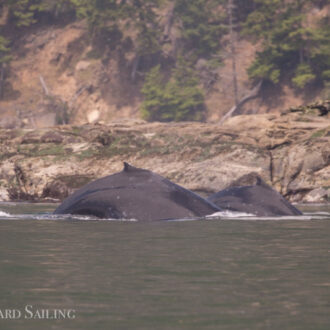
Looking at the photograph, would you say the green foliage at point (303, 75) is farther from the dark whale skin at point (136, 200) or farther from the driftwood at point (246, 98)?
the dark whale skin at point (136, 200)

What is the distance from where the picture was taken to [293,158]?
931 inches

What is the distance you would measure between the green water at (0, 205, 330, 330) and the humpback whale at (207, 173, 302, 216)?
12.8ft

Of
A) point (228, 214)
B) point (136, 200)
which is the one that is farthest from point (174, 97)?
point (136, 200)

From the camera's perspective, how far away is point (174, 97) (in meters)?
57.6

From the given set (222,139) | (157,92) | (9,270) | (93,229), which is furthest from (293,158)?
(157,92)

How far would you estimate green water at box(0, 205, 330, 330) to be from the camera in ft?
12.1

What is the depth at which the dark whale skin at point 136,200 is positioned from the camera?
1152 cm

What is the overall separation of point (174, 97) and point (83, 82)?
12.7 meters

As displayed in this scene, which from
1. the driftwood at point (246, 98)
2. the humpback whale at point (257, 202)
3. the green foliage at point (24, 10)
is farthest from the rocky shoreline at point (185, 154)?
the green foliage at point (24, 10)

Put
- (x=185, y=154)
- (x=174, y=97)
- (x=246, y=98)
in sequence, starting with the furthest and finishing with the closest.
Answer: (x=246, y=98) → (x=174, y=97) → (x=185, y=154)

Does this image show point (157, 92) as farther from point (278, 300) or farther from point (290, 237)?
point (278, 300)

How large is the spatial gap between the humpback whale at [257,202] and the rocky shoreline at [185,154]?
8.39 metres

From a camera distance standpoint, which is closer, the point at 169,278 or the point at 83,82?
the point at 169,278

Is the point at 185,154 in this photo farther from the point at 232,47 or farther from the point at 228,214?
the point at 232,47
